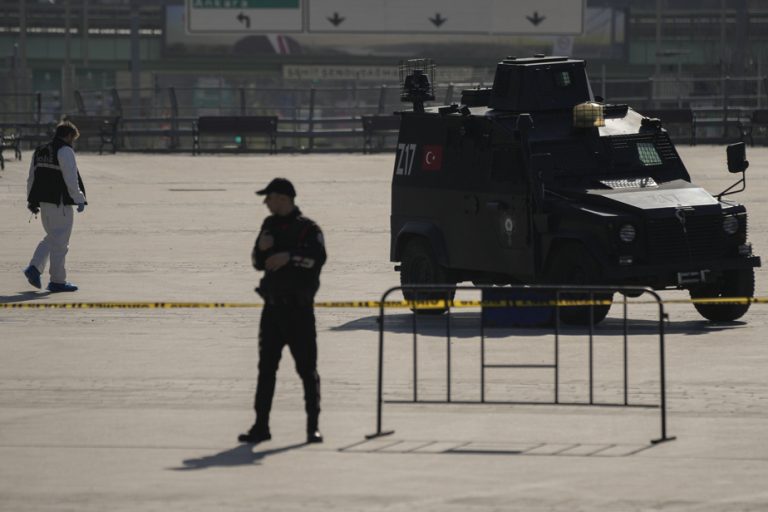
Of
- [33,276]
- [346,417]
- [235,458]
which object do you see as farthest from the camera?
[33,276]

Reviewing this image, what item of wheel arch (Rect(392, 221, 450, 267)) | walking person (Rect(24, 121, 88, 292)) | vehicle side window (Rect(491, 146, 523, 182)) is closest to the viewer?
vehicle side window (Rect(491, 146, 523, 182))

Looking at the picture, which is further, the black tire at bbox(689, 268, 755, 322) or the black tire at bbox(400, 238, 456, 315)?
the black tire at bbox(400, 238, 456, 315)

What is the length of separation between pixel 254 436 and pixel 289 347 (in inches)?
23.8

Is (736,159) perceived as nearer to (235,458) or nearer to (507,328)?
(507,328)

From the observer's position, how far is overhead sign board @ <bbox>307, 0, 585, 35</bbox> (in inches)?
3004

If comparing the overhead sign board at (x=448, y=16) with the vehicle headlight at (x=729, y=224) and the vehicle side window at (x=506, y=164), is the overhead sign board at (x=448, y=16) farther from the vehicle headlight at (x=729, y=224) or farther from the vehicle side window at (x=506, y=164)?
the vehicle headlight at (x=729, y=224)

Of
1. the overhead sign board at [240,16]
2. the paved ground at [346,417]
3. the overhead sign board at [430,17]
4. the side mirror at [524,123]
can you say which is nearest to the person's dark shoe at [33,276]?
the paved ground at [346,417]

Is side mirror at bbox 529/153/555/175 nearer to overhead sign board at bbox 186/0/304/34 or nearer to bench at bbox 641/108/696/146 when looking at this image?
bench at bbox 641/108/696/146

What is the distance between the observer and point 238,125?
57.6 m

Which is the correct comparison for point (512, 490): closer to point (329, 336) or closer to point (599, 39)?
point (329, 336)

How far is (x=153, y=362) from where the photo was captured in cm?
1505

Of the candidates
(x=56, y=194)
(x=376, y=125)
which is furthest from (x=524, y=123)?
(x=376, y=125)

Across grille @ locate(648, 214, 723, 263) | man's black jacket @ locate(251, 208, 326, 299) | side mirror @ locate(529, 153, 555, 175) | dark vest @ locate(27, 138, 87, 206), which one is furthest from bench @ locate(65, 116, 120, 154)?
man's black jacket @ locate(251, 208, 326, 299)

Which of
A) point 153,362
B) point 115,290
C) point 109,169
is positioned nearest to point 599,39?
point 109,169
